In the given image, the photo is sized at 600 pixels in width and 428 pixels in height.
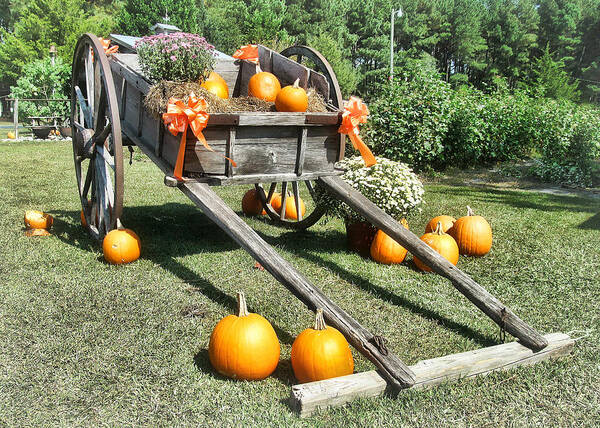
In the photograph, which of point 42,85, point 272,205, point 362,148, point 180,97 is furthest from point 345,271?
point 42,85

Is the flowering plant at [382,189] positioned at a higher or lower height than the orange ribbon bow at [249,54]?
lower

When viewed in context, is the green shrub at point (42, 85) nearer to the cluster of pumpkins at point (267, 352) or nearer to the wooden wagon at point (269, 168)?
the wooden wagon at point (269, 168)

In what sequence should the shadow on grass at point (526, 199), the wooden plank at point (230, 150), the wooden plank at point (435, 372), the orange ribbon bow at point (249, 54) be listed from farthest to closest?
the shadow on grass at point (526, 199) < the orange ribbon bow at point (249, 54) < the wooden plank at point (230, 150) < the wooden plank at point (435, 372)

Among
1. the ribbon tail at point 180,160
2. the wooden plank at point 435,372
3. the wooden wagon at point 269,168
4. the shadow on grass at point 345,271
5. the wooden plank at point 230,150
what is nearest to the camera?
the wooden plank at point 435,372

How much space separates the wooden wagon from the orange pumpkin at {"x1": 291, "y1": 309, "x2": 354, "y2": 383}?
109 mm

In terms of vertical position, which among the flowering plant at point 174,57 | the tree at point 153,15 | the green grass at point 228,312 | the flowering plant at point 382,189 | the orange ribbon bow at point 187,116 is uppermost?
the tree at point 153,15

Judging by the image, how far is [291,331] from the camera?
3.72 m

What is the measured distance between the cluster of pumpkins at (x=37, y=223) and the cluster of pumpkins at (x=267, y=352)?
3425 mm

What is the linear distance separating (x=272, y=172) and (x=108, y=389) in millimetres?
2170

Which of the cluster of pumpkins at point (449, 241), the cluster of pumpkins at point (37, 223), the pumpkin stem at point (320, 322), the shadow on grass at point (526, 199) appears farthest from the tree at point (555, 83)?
the pumpkin stem at point (320, 322)

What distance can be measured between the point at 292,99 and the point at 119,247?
1990 millimetres

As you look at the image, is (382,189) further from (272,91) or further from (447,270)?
(447,270)

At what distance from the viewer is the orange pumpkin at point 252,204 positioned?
6883mm

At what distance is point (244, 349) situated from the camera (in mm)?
2980
